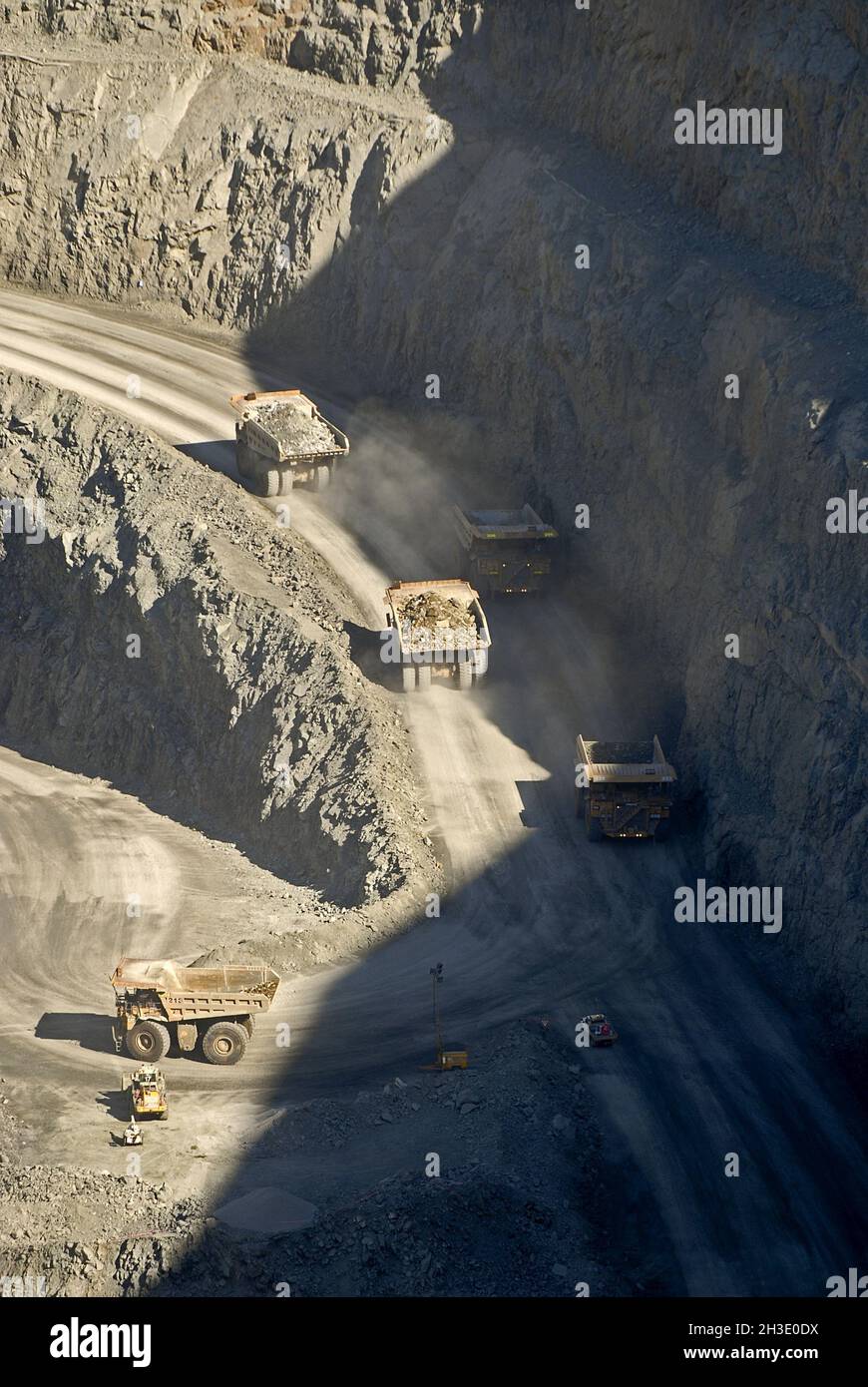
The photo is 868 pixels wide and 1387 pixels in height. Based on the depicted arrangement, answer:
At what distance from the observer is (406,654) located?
1565 inches

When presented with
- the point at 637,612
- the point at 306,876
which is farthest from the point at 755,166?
the point at 306,876

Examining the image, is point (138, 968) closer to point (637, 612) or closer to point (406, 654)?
point (406, 654)

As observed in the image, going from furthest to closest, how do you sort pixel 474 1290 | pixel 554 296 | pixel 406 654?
1. pixel 554 296
2. pixel 406 654
3. pixel 474 1290

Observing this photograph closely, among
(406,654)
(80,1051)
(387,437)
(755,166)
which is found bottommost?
(80,1051)

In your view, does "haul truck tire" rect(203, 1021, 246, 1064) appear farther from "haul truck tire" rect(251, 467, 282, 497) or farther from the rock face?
"haul truck tire" rect(251, 467, 282, 497)

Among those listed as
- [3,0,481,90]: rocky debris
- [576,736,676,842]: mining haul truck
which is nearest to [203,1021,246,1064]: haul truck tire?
[576,736,676,842]: mining haul truck

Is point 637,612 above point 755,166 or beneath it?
beneath

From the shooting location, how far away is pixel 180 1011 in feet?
98.8

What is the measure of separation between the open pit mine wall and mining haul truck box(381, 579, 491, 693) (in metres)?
3.93

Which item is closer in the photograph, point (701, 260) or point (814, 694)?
point (814, 694)

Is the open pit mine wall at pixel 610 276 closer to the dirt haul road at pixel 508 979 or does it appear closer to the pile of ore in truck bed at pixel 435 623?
the dirt haul road at pixel 508 979

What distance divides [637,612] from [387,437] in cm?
1067

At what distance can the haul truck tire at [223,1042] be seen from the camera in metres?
30.3

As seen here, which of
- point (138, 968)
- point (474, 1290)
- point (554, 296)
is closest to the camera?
point (474, 1290)
